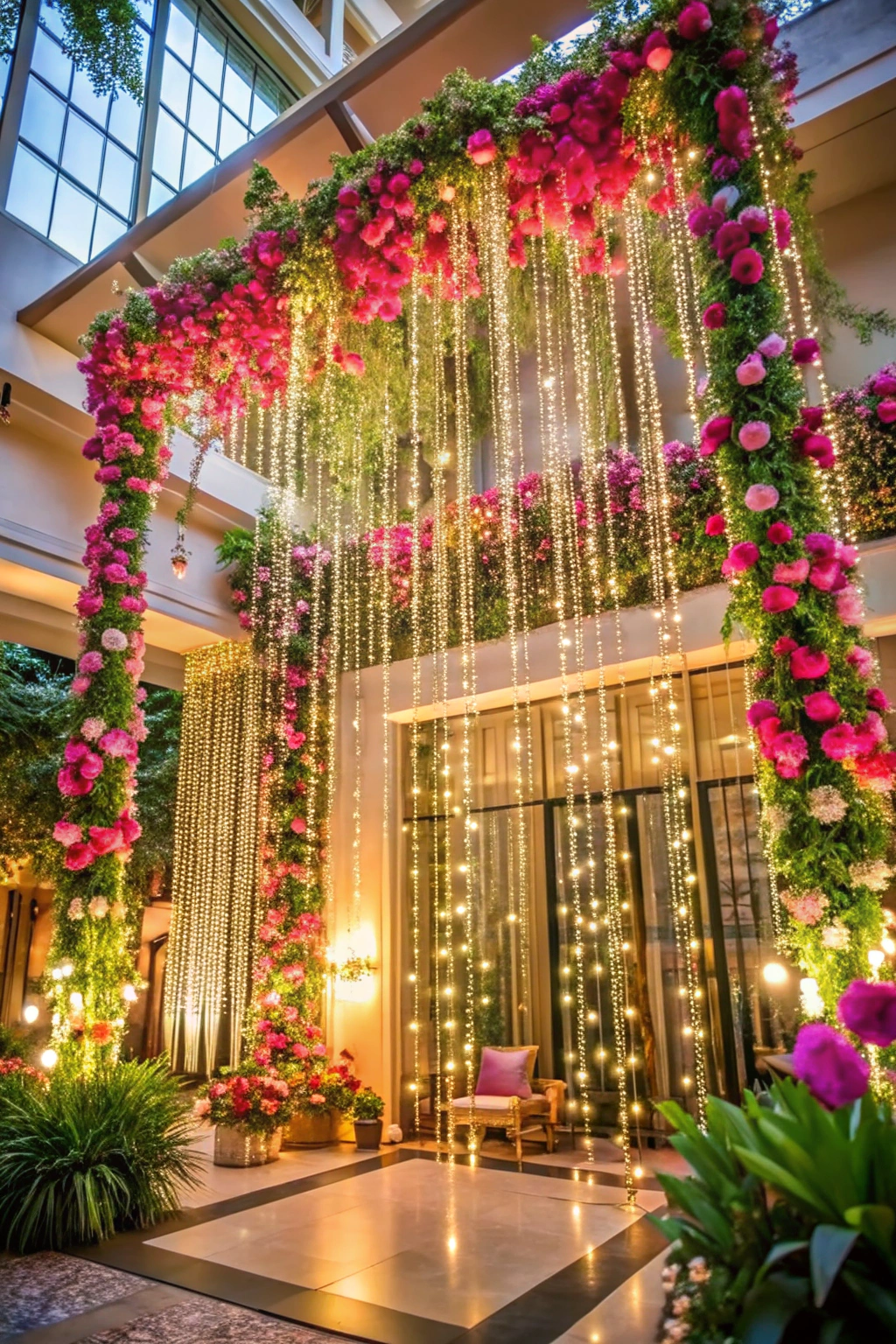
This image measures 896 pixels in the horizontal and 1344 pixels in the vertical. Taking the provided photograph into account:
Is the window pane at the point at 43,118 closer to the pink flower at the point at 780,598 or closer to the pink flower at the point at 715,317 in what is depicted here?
the pink flower at the point at 715,317

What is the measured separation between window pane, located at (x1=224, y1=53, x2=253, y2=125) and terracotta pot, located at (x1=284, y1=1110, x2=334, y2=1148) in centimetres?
999

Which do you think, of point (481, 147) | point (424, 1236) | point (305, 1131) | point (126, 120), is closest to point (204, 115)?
point (126, 120)

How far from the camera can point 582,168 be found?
4.67 meters

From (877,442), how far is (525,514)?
2795mm

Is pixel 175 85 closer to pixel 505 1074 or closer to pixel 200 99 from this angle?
pixel 200 99

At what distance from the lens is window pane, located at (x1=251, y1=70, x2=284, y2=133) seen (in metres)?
9.59

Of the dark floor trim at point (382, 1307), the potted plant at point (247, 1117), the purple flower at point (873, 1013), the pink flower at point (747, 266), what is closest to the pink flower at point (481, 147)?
the pink flower at point (747, 266)

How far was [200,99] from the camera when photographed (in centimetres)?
886

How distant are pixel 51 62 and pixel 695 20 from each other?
6294mm

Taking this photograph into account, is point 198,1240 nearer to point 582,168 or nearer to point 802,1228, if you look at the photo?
point 802,1228

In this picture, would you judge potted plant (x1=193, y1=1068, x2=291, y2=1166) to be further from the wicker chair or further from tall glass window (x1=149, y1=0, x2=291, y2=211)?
tall glass window (x1=149, y1=0, x2=291, y2=211)

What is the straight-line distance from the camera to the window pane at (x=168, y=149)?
27.6 feet

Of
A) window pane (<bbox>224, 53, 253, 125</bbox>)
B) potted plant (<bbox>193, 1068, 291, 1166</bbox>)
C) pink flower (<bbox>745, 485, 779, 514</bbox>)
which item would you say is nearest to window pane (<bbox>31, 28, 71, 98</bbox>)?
window pane (<bbox>224, 53, 253, 125</bbox>)

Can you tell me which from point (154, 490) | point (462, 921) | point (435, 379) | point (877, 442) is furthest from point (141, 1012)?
point (877, 442)
